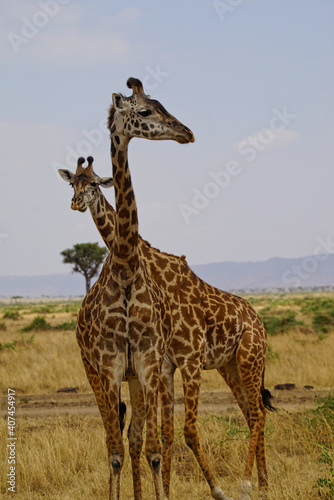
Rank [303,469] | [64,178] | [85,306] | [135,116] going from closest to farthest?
[135,116] < [85,306] < [303,469] < [64,178]

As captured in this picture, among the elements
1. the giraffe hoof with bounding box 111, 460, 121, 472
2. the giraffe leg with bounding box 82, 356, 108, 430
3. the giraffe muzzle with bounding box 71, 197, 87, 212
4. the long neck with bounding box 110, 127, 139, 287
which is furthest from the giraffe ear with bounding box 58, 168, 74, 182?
the giraffe hoof with bounding box 111, 460, 121, 472

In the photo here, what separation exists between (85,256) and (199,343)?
44.3 meters

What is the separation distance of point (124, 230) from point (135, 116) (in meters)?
0.93

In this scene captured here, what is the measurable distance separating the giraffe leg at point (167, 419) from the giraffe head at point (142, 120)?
2600 millimetres

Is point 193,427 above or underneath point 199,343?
underneath

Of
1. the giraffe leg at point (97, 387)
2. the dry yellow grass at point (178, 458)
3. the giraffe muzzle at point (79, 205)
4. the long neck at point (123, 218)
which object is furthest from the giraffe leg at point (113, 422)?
the giraffe muzzle at point (79, 205)

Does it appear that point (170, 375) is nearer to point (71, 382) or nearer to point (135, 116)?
point (135, 116)

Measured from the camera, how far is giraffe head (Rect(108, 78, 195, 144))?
193 inches

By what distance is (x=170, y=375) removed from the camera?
664 cm

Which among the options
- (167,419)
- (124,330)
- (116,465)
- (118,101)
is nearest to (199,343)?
(167,419)

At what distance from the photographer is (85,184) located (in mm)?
7434

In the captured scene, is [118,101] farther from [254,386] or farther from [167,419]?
[254,386]

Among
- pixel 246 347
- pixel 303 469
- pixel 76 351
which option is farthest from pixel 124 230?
pixel 76 351

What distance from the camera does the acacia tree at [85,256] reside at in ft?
164
